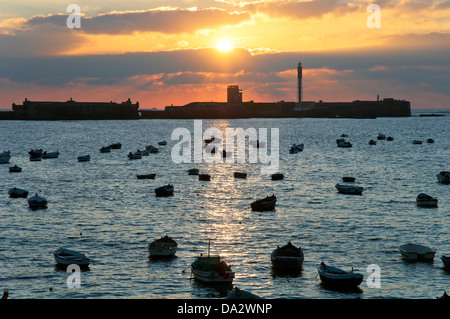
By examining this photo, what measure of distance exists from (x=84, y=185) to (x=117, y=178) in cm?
955

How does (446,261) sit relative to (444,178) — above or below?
below

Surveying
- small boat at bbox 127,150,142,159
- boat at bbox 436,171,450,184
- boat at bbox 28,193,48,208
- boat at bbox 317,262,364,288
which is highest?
small boat at bbox 127,150,142,159

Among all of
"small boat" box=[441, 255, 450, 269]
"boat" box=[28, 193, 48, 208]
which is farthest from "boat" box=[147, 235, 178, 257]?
"boat" box=[28, 193, 48, 208]

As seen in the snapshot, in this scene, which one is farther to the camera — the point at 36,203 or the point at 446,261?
the point at 36,203

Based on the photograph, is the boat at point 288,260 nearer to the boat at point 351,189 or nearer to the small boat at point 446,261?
the small boat at point 446,261

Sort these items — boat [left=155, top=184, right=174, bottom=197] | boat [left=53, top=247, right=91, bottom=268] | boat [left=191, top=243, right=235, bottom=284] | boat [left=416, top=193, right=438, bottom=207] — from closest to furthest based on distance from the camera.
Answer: boat [left=191, top=243, right=235, bottom=284] < boat [left=53, top=247, right=91, bottom=268] < boat [left=416, top=193, right=438, bottom=207] < boat [left=155, top=184, right=174, bottom=197]

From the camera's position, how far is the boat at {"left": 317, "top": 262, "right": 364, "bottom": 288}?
33.7 meters

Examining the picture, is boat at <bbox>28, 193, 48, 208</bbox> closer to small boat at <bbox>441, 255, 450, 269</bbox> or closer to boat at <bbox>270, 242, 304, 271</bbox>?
boat at <bbox>270, 242, 304, 271</bbox>

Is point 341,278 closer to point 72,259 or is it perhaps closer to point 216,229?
point 216,229

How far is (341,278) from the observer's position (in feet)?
111

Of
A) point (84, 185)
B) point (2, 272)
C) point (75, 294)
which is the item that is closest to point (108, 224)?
point (2, 272)

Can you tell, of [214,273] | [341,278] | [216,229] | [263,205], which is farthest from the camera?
[263,205]

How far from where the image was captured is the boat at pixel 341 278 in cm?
3366

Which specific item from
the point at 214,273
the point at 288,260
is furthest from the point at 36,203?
the point at 288,260
